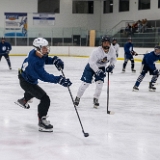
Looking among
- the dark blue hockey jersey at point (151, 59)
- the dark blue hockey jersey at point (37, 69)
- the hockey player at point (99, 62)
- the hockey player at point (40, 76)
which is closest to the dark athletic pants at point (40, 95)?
the hockey player at point (40, 76)

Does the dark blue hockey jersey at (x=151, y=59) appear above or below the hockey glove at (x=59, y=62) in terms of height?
below

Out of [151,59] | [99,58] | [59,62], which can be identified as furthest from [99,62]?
[151,59]

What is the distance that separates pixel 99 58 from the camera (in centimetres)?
602

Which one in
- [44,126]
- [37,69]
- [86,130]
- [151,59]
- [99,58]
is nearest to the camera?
[37,69]

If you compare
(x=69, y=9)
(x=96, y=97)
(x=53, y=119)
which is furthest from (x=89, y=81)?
(x=69, y=9)

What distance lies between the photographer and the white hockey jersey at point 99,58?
5948mm

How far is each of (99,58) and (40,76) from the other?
1.84 meters

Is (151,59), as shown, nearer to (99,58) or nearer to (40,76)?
(99,58)

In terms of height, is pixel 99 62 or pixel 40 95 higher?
pixel 99 62

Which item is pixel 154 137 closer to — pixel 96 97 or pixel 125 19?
pixel 96 97

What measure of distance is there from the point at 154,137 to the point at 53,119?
1.45 metres

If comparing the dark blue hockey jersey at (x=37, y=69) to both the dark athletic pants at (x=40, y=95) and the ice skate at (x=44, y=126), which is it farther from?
the ice skate at (x=44, y=126)

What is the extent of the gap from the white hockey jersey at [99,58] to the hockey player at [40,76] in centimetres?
130

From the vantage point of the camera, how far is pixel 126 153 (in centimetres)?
369
